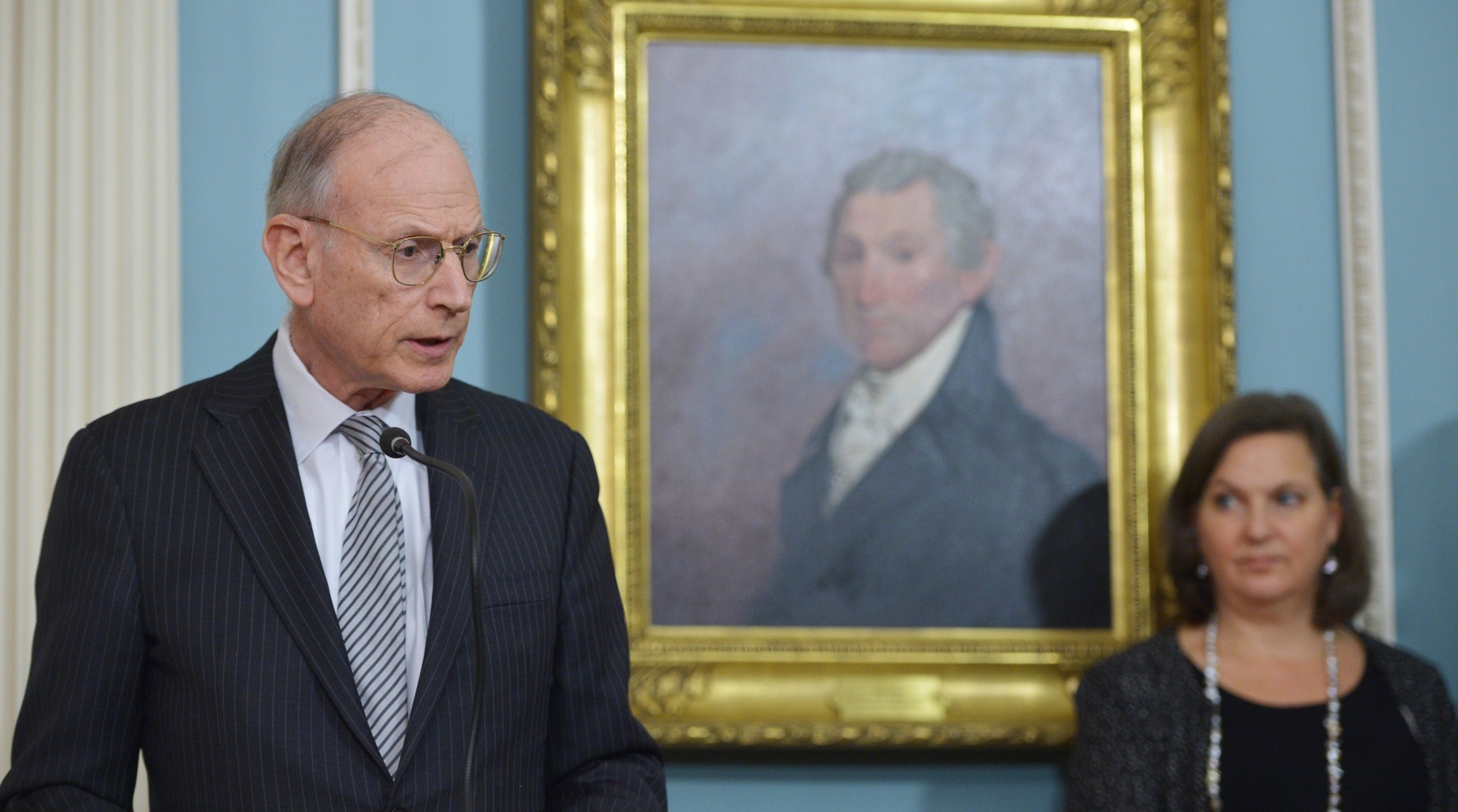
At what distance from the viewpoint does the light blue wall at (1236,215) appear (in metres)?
2.62

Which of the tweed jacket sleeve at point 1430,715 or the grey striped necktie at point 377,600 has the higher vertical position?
the grey striped necktie at point 377,600

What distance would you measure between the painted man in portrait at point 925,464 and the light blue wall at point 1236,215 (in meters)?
0.32

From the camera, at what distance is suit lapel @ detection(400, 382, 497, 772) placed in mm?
1519

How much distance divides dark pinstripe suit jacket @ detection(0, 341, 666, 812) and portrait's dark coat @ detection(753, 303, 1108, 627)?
101 centimetres

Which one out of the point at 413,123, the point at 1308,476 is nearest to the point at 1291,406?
the point at 1308,476

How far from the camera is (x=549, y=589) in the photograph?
5.44ft

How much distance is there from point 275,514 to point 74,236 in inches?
46.7

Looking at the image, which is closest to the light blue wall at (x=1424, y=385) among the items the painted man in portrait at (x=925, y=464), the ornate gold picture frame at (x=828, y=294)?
the ornate gold picture frame at (x=828, y=294)

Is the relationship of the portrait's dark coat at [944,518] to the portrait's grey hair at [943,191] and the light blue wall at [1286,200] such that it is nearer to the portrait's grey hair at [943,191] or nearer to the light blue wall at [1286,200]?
the portrait's grey hair at [943,191]

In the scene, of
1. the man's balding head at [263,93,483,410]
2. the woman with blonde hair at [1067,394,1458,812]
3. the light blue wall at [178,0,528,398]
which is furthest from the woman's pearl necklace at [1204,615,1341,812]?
the man's balding head at [263,93,483,410]

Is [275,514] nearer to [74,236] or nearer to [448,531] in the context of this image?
[448,531]

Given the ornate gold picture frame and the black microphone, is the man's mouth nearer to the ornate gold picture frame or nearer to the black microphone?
the black microphone

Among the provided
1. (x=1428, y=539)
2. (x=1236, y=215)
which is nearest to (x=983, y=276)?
(x=1236, y=215)

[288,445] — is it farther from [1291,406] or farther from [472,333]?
[1291,406]
